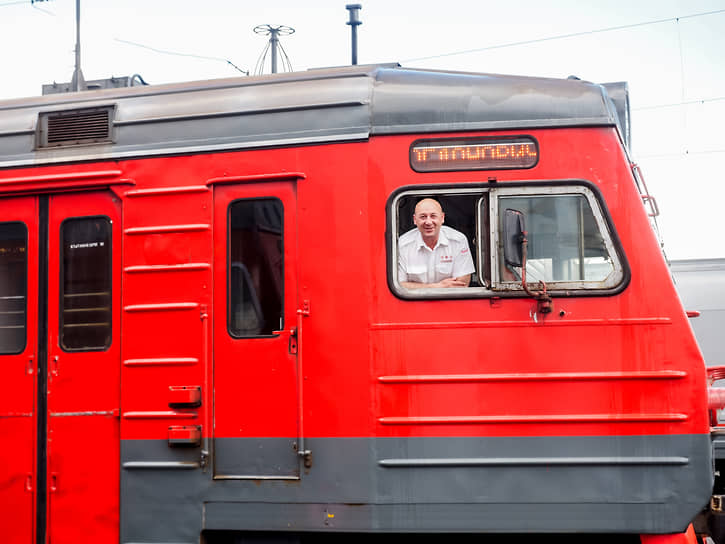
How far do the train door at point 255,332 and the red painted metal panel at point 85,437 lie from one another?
2.48 ft

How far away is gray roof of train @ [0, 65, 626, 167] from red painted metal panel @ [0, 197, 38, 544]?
4.17 ft

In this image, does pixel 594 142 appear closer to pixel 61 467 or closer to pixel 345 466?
pixel 345 466

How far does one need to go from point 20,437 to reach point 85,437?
0.49m

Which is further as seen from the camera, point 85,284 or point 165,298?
point 85,284

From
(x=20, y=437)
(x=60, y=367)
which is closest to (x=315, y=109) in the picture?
(x=60, y=367)

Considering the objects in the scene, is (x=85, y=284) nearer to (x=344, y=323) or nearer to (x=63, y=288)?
(x=63, y=288)

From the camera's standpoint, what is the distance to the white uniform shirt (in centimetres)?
514

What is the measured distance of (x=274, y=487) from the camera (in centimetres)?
517

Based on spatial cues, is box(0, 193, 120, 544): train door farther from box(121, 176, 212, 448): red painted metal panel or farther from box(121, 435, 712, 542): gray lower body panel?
box(121, 435, 712, 542): gray lower body panel

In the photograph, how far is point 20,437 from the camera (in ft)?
18.4

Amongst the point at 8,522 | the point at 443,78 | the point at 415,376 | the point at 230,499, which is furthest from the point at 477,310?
the point at 8,522

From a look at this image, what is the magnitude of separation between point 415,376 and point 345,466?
717mm

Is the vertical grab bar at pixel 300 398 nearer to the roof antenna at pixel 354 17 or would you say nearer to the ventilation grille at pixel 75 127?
the ventilation grille at pixel 75 127

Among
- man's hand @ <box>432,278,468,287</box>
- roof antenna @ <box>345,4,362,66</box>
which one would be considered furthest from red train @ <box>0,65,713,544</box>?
roof antenna @ <box>345,4,362,66</box>
